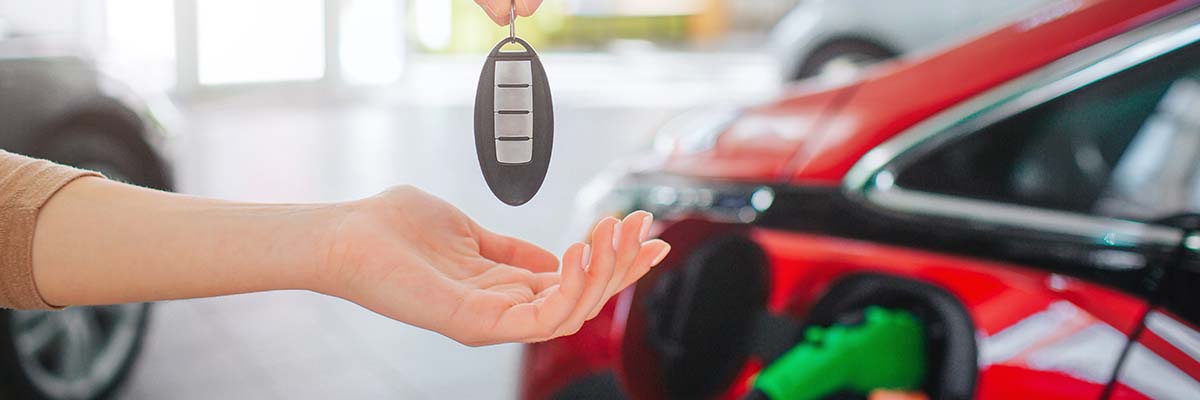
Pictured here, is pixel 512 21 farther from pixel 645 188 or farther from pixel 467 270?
pixel 645 188

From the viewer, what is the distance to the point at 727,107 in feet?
5.37

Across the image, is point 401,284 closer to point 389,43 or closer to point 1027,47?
point 1027,47

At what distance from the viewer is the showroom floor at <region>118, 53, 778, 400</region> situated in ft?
7.93

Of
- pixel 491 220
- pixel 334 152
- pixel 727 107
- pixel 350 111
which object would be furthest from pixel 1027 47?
pixel 350 111

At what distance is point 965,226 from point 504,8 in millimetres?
679

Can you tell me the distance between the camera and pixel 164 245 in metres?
0.79

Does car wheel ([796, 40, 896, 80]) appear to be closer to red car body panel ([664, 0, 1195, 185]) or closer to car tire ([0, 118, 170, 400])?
car tire ([0, 118, 170, 400])

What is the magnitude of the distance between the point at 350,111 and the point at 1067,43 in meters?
6.64

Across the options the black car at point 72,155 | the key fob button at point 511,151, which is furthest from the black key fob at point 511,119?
the black car at point 72,155

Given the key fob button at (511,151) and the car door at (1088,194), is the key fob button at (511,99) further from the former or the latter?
the car door at (1088,194)

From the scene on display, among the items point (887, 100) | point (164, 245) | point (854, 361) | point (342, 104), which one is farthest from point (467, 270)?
point (342, 104)

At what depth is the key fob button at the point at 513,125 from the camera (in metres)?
0.58

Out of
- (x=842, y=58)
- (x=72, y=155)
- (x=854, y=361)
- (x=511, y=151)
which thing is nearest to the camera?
(x=511, y=151)

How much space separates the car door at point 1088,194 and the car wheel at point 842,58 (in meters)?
3.41
